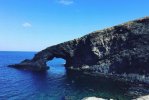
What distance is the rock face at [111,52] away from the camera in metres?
86.5

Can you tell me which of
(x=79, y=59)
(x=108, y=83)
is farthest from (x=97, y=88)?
(x=79, y=59)

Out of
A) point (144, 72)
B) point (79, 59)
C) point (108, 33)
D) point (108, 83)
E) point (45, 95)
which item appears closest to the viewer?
point (45, 95)

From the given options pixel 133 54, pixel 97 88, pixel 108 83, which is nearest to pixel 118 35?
pixel 133 54

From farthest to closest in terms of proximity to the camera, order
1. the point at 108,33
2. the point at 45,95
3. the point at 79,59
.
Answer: the point at 79,59
the point at 108,33
the point at 45,95

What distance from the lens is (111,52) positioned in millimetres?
98688

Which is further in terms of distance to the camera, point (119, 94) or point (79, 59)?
point (79, 59)

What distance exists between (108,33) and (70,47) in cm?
2206

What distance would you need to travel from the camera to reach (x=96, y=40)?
341 feet

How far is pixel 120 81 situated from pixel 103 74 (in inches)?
530

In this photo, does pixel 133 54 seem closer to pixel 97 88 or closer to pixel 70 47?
pixel 97 88

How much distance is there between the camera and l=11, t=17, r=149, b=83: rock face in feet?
284

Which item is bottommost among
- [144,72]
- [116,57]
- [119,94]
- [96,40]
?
[119,94]

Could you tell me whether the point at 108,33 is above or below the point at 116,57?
above

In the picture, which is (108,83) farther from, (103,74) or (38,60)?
(38,60)
